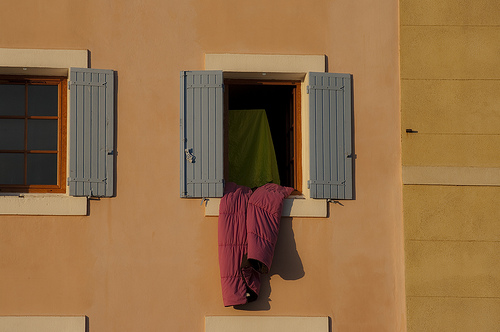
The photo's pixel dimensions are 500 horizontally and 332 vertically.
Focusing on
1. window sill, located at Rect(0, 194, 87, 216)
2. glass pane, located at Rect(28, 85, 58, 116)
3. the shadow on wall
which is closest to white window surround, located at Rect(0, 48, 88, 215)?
window sill, located at Rect(0, 194, 87, 216)

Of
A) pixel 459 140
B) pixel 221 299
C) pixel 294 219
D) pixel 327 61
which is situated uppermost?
pixel 327 61

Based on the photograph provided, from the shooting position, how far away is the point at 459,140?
7.73m

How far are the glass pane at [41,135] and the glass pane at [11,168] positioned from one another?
5.9 inches

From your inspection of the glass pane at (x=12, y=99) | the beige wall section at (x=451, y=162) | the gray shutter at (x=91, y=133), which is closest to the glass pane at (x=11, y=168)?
the glass pane at (x=12, y=99)

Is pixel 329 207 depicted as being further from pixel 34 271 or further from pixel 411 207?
pixel 34 271

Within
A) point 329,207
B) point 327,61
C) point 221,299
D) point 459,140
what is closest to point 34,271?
point 221,299

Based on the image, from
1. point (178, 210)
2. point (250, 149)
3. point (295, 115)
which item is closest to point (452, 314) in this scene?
point (295, 115)

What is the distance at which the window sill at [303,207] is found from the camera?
761cm

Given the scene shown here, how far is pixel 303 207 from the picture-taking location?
7.63 m

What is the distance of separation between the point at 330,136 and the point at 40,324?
2.96m

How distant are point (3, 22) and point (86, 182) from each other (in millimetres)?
1610

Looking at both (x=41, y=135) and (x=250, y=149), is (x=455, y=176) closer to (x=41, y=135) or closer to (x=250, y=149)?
(x=250, y=149)

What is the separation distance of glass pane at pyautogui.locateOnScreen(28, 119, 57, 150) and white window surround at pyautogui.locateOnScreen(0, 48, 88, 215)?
0.25 meters

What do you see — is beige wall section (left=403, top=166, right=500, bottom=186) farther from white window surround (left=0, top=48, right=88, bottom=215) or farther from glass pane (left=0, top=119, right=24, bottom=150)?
glass pane (left=0, top=119, right=24, bottom=150)
